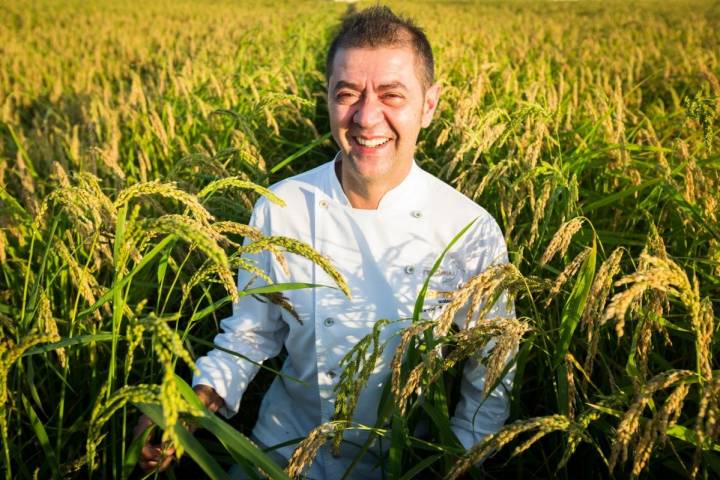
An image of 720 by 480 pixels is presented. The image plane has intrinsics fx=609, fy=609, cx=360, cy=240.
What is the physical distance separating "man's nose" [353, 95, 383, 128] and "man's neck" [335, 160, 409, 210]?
0.22 meters

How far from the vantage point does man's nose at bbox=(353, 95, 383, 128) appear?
2.04 metres

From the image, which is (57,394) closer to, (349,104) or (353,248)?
(353,248)

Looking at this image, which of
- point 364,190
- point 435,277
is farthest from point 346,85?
point 435,277

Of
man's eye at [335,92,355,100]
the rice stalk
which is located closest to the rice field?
the rice stalk

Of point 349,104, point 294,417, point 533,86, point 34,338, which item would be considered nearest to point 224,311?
point 294,417

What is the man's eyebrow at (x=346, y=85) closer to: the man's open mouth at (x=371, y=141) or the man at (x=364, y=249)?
the man at (x=364, y=249)

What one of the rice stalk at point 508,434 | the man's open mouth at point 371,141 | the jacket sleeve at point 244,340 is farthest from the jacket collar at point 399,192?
the rice stalk at point 508,434

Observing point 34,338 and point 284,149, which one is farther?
point 284,149

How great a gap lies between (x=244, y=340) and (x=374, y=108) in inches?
36.3

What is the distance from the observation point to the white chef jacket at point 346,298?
6.68 feet

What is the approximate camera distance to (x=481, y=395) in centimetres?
200

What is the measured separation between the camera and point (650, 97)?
665cm

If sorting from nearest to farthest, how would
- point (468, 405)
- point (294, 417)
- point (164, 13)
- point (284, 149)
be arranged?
point (468, 405), point (294, 417), point (284, 149), point (164, 13)

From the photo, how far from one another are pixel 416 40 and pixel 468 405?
1305 millimetres
